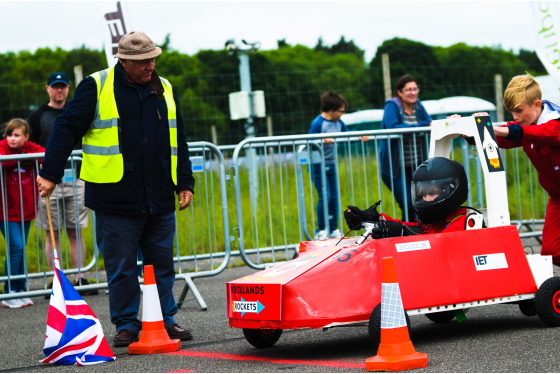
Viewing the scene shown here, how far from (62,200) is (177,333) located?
118 inches

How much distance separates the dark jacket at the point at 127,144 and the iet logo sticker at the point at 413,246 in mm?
1843

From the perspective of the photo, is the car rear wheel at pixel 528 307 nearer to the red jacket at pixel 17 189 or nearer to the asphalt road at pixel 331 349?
the asphalt road at pixel 331 349

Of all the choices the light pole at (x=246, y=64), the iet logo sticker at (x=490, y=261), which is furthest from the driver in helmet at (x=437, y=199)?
the light pole at (x=246, y=64)

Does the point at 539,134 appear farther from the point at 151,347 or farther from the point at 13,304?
the point at 13,304

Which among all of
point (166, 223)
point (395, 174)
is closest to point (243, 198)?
point (395, 174)

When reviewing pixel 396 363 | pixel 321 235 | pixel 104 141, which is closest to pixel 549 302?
pixel 396 363

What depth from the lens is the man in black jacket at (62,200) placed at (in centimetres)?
884

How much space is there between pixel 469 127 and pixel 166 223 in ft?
7.43

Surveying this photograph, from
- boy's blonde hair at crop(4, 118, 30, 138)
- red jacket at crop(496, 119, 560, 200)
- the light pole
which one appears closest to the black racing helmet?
red jacket at crop(496, 119, 560, 200)

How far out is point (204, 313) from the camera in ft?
25.8

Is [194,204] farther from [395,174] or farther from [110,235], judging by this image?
[110,235]

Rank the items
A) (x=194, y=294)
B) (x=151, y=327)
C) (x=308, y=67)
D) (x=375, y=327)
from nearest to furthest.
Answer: (x=375, y=327) → (x=151, y=327) → (x=194, y=294) → (x=308, y=67)

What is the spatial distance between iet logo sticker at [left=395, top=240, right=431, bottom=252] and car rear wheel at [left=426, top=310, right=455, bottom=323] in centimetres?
109

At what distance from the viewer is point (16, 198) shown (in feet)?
29.0
